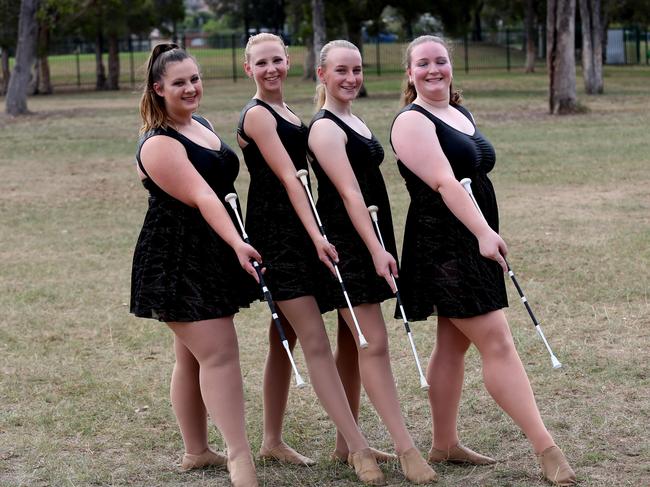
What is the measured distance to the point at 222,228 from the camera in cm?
479

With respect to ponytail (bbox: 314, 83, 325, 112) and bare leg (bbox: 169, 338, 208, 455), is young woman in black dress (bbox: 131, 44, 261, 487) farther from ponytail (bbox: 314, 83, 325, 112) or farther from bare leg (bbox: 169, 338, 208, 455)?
ponytail (bbox: 314, 83, 325, 112)

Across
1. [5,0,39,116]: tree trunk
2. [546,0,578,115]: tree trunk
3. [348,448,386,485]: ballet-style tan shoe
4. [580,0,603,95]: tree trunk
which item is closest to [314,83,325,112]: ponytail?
[348,448,386,485]: ballet-style tan shoe

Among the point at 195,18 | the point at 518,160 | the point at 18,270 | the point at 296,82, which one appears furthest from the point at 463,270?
the point at 195,18

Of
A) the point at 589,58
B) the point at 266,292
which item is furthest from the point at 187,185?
the point at 589,58

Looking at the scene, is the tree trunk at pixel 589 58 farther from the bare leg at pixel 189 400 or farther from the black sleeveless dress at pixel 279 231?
the bare leg at pixel 189 400

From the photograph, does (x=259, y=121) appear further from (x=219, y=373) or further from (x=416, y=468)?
(x=416, y=468)

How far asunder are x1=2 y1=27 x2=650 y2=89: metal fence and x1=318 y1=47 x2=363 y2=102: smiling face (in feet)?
144

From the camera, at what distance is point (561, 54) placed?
2497cm

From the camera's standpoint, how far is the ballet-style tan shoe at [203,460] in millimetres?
5383

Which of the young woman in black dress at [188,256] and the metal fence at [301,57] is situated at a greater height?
the metal fence at [301,57]

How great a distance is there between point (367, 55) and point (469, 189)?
56.4 m

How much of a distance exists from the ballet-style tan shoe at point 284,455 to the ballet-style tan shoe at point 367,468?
0.37 m

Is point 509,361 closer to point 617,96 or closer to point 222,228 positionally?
point 222,228

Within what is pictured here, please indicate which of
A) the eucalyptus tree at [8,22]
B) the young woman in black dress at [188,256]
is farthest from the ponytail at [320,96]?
the eucalyptus tree at [8,22]
